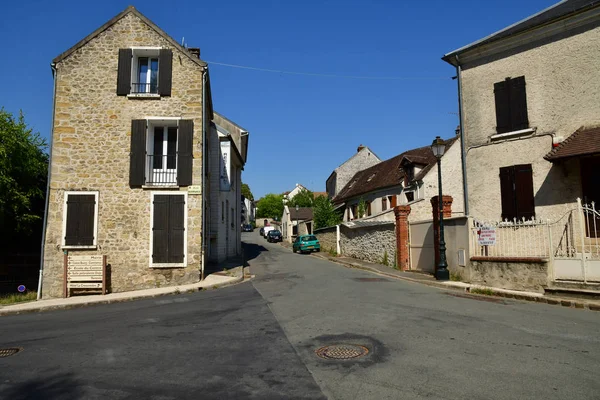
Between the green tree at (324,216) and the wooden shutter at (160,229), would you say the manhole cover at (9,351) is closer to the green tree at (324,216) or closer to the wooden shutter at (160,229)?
the wooden shutter at (160,229)

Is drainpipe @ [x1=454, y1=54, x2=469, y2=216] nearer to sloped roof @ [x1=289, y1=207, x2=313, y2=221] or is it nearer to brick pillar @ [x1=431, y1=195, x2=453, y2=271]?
brick pillar @ [x1=431, y1=195, x2=453, y2=271]

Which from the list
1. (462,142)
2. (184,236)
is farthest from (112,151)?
(462,142)

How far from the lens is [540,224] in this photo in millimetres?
10898

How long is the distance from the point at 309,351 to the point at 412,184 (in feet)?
76.8

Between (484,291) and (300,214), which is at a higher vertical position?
(300,214)

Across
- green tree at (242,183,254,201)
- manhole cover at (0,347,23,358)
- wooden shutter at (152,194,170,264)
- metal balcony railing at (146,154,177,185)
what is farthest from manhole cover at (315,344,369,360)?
green tree at (242,183,254,201)

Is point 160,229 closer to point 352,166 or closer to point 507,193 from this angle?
point 507,193

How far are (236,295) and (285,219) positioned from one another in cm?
4885

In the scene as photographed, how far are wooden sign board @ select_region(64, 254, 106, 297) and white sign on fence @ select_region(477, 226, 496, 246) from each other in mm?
11897

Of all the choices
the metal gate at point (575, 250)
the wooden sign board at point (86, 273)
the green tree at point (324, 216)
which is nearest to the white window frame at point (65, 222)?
the wooden sign board at point (86, 273)

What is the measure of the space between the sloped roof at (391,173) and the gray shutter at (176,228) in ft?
55.0

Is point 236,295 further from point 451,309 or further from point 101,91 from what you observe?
point 101,91

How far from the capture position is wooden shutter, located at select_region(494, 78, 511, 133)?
14.0 meters

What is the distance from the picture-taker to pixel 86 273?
13789mm
